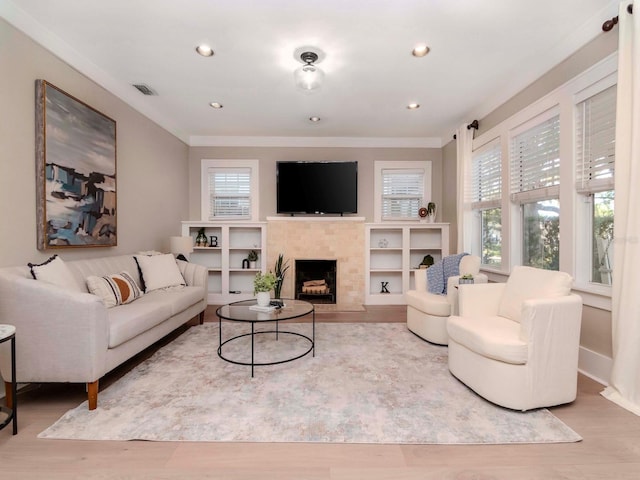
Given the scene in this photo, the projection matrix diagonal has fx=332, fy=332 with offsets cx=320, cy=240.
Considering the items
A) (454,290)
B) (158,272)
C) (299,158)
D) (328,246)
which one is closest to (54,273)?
(158,272)

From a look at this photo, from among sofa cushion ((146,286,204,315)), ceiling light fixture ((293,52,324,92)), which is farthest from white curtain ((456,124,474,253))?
sofa cushion ((146,286,204,315))

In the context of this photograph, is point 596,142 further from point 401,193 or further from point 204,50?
point 204,50

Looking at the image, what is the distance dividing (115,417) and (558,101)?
4155mm

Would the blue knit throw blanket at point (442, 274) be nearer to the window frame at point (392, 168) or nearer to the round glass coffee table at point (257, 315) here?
the round glass coffee table at point (257, 315)

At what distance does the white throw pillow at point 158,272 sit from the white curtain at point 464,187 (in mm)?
3640

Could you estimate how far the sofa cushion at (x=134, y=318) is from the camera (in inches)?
90.3

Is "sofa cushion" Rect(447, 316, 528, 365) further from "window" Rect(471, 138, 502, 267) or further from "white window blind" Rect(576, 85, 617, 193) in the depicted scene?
"window" Rect(471, 138, 502, 267)

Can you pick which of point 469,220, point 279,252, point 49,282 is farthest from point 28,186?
point 469,220

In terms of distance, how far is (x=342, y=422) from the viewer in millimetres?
1965

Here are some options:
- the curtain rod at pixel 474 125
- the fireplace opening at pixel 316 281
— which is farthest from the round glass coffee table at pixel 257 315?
the curtain rod at pixel 474 125

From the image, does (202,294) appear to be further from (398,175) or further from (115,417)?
(398,175)

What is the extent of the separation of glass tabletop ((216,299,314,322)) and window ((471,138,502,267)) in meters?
2.54

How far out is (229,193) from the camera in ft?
18.4

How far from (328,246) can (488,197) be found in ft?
7.75
